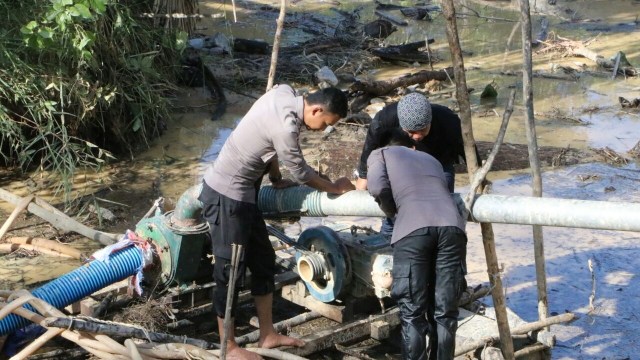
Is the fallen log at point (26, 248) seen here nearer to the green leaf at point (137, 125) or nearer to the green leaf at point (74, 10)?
the green leaf at point (74, 10)

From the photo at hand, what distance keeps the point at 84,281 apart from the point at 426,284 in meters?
1.96

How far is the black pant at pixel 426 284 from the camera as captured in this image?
172 inches

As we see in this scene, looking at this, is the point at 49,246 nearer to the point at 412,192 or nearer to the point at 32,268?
the point at 32,268

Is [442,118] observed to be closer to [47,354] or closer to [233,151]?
[233,151]

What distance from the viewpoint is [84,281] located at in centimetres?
489

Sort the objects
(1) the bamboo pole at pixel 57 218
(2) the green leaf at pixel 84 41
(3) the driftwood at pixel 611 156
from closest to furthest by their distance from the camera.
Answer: (1) the bamboo pole at pixel 57 218, (2) the green leaf at pixel 84 41, (3) the driftwood at pixel 611 156

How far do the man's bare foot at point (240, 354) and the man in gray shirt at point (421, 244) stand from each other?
0.80 meters

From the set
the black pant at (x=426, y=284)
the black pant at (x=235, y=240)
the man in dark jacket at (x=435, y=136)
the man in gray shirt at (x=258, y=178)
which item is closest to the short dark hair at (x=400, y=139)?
the man in dark jacket at (x=435, y=136)

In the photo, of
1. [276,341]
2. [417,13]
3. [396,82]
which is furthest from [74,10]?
[417,13]

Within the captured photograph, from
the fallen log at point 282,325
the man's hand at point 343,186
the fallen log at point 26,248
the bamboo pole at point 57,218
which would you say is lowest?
the fallen log at point 26,248

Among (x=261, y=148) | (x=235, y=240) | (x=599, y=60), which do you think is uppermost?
(x=599, y=60)

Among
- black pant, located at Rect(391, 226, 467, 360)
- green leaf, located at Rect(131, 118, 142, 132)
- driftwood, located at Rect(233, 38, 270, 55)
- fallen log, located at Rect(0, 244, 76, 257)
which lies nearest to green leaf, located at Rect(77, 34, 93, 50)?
green leaf, located at Rect(131, 118, 142, 132)

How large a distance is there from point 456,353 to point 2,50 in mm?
4635

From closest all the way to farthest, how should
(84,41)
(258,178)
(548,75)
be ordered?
(258,178) → (84,41) → (548,75)
